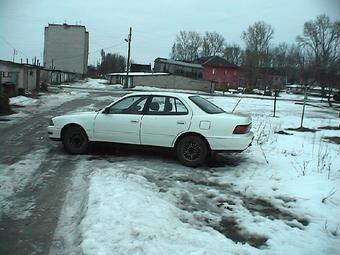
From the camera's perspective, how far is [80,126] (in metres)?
9.02

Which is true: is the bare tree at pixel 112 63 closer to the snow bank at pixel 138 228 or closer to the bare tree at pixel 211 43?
the bare tree at pixel 211 43

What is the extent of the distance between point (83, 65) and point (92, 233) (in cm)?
10002

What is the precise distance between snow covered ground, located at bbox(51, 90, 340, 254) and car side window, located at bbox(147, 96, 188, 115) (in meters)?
0.99

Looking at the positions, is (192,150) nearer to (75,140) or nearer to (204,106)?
(204,106)

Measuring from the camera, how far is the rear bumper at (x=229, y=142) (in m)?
7.99

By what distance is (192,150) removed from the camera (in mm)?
8234

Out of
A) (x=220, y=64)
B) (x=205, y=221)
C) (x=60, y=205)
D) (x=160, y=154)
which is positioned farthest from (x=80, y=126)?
(x=220, y=64)

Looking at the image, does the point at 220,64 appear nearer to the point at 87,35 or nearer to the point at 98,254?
the point at 87,35

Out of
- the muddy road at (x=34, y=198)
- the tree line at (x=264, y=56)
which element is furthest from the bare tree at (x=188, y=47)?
the muddy road at (x=34, y=198)

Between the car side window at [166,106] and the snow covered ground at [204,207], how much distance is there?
989 mm

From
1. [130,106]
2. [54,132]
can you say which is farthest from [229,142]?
[54,132]

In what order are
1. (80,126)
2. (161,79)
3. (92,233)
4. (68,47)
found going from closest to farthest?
(92,233)
(80,126)
(161,79)
(68,47)

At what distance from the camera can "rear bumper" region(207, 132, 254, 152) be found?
7.99m

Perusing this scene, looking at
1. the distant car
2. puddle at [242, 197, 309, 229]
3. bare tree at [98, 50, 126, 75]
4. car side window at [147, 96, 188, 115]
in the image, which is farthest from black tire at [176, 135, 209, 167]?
bare tree at [98, 50, 126, 75]
